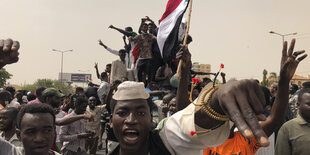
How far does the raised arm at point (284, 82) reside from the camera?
89.4 inches

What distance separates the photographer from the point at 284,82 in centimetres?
234

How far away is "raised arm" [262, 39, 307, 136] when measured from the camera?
2.27 m

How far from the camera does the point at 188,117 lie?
180 cm

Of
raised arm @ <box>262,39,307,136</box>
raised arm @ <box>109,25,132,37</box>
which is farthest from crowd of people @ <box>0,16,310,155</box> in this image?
raised arm @ <box>109,25,132,37</box>

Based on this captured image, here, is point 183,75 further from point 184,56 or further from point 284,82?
point 284,82

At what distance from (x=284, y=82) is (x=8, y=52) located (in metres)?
1.99

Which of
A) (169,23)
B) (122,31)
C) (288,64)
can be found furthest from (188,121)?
(122,31)

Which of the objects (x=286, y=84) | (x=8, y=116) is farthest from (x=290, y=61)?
(x=8, y=116)

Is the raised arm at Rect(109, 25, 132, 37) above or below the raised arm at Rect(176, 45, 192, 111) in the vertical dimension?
above

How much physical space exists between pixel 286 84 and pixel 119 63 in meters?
8.13

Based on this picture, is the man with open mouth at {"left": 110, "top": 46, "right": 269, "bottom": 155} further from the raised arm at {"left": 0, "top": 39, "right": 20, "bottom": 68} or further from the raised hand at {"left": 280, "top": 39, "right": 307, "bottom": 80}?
the raised hand at {"left": 280, "top": 39, "right": 307, "bottom": 80}

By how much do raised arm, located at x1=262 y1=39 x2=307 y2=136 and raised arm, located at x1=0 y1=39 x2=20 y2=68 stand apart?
1.89 metres

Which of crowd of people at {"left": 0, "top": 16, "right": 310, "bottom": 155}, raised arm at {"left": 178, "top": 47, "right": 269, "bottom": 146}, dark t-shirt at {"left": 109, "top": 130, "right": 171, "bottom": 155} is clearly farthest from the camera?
dark t-shirt at {"left": 109, "top": 130, "right": 171, "bottom": 155}

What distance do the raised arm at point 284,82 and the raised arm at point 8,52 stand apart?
1890 millimetres
